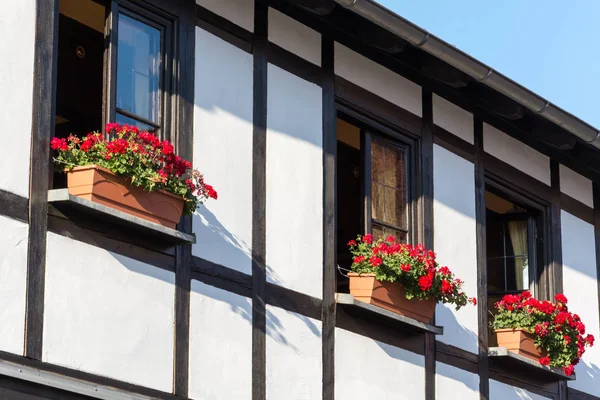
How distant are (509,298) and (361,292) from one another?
2.67 m

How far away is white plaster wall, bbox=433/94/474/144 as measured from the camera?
14211mm

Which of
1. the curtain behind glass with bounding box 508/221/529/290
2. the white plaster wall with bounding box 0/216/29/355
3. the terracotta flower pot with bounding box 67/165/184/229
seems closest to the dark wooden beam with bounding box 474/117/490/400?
the curtain behind glass with bounding box 508/221/529/290

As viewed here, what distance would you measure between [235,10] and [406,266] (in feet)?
8.44

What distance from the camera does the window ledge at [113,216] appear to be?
9.51 metres

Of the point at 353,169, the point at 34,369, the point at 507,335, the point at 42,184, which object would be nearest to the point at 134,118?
the point at 42,184

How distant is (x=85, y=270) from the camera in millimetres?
9688

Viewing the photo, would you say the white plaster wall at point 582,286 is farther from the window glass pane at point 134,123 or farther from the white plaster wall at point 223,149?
the window glass pane at point 134,123

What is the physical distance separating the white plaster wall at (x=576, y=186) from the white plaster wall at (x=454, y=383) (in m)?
3.07

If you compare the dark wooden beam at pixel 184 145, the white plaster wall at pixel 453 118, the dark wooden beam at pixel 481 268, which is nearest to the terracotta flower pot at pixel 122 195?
the dark wooden beam at pixel 184 145

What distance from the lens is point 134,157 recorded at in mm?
9961

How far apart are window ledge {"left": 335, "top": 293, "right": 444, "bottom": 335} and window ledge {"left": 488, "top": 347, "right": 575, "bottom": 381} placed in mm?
1289

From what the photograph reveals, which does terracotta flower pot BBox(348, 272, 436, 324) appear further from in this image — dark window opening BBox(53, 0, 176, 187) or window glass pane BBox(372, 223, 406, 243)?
dark window opening BBox(53, 0, 176, 187)

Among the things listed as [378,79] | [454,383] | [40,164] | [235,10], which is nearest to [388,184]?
[378,79]

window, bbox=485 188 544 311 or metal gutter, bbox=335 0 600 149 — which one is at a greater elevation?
metal gutter, bbox=335 0 600 149
